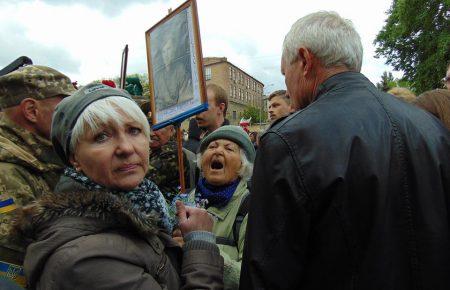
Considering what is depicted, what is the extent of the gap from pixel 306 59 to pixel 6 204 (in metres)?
1.57

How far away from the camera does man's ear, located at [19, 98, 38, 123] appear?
92.8 inches

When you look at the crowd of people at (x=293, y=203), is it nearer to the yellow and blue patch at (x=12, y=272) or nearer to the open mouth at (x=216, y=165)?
the yellow and blue patch at (x=12, y=272)

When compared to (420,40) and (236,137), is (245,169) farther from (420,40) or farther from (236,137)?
(420,40)

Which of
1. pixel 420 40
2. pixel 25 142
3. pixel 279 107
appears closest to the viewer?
pixel 25 142

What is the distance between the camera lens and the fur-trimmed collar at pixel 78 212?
4.65ft

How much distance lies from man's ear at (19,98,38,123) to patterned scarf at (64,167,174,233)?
91cm

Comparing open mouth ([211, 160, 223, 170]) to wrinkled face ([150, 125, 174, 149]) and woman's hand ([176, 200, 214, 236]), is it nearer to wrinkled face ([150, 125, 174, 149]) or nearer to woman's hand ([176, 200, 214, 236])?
wrinkled face ([150, 125, 174, 149])

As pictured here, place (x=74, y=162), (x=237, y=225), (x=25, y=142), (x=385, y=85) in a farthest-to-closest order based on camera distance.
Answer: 1. (x=385, y=85)
2. (x=237, y=225)
3. (x=25, y=142)
4. (x=74, y=162)

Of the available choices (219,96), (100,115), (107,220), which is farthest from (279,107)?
(107,220)

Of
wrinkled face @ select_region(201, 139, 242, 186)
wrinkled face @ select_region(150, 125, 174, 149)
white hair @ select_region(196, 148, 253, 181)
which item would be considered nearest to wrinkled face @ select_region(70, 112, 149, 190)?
wrinkled face @ select_region(201, 139, 242, 186)

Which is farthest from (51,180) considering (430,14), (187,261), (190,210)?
(430,14)

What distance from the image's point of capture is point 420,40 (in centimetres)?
2473

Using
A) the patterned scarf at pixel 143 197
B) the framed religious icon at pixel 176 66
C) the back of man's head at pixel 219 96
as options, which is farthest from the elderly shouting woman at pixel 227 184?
the back of man's head at pixel 219 96

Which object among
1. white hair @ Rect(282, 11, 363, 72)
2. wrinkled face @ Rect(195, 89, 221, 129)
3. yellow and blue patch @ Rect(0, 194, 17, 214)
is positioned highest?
wrinkled face @ Rect(195, 89, 221, 129)
